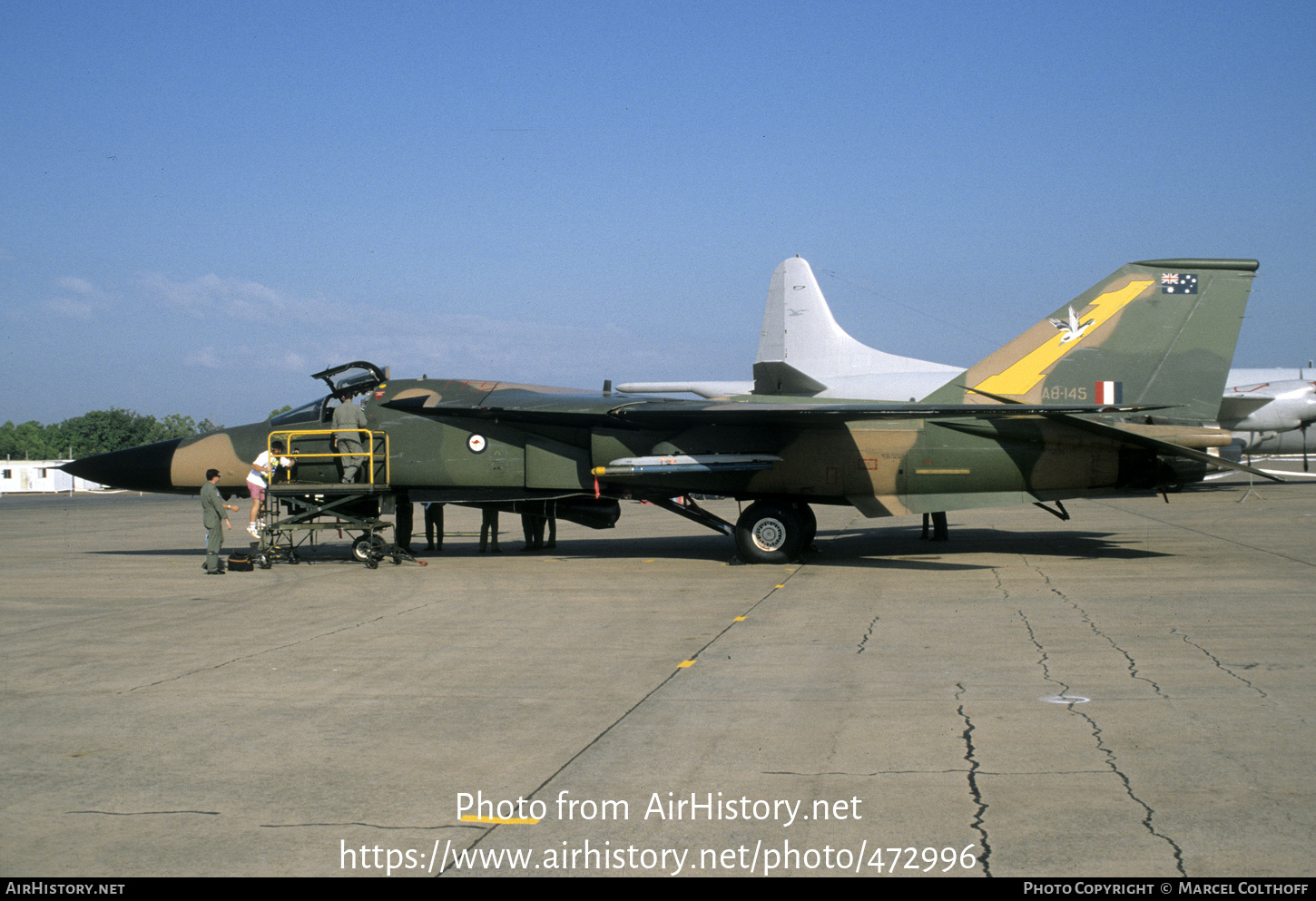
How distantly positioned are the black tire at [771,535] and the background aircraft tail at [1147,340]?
377 centimetres

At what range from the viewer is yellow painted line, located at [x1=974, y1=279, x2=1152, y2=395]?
47.0 feet

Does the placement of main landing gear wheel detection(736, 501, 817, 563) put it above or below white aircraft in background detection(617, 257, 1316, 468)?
below

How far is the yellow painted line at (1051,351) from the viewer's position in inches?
564

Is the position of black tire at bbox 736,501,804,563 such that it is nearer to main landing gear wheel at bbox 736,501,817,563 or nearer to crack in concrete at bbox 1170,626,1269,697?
main landing gear wheel at bbox 736,501,817,563

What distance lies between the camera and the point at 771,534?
14406mm

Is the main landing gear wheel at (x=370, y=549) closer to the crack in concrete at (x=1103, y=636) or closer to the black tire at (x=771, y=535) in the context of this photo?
the black tire at (x=771, y=535)

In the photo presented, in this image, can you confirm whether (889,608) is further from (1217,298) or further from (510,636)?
(1217,298)

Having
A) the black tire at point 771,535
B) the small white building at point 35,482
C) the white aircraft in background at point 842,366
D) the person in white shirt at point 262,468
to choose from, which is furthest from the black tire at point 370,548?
the small white building at point 35,482

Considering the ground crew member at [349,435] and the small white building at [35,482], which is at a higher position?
the ground crew member at [349,435]

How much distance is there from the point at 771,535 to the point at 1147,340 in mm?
6153

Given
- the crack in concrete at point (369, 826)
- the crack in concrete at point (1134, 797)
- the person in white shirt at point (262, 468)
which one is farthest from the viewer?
the person in white shirt at point (262, 468)

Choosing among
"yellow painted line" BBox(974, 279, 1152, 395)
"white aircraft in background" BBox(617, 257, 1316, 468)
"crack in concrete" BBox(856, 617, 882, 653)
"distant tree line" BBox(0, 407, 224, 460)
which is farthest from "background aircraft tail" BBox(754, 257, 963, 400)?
"distant tree line" BBox(0, 407, 224, 460)

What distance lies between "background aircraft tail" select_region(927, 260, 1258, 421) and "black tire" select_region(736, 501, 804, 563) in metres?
3.77

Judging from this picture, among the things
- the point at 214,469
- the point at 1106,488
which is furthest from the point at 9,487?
the point at 1106,488
